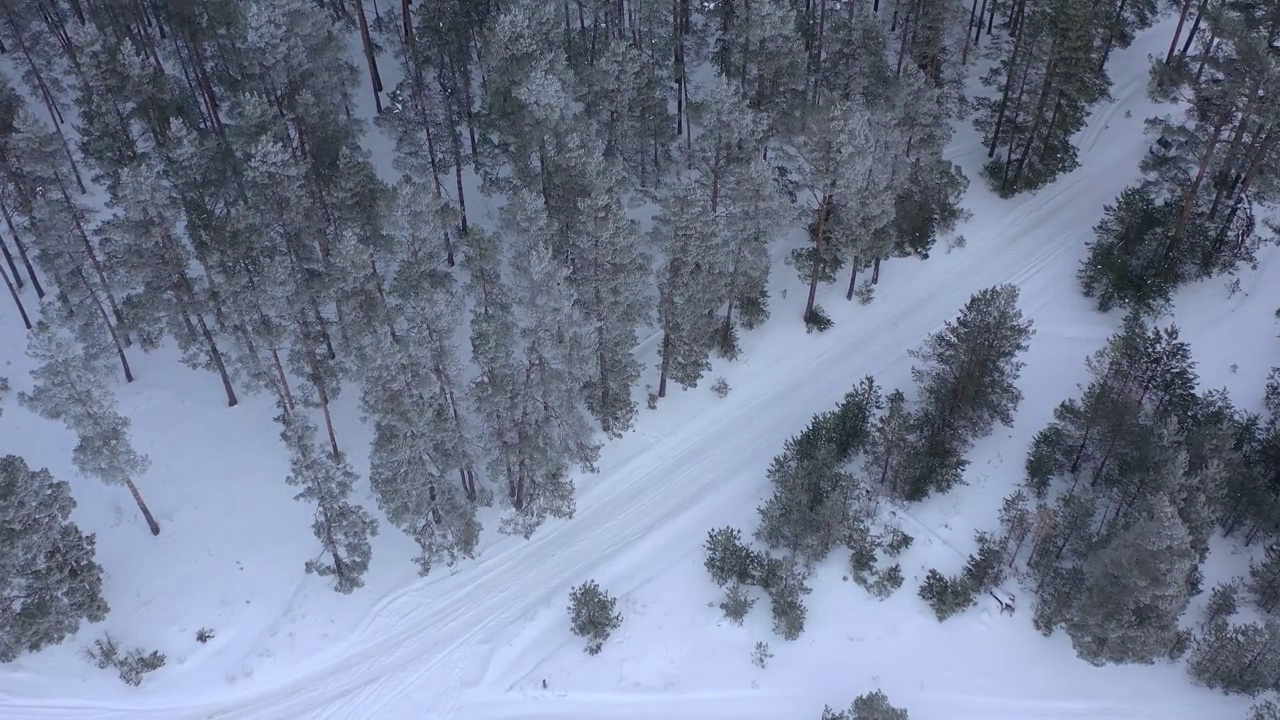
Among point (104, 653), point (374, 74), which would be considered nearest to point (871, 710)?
point (104, 653)

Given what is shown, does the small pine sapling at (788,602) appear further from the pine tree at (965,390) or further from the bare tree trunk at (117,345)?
the bare tree trunk at (117,345)

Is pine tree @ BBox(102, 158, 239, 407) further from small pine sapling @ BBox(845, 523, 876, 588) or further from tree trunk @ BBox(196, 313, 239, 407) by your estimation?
small pine sapling @ BBox(845, 523, 876, 588)

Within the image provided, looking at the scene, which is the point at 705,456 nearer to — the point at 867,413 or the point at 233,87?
the point at 867,413

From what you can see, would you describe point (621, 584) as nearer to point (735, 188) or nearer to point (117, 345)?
point (735, 188)

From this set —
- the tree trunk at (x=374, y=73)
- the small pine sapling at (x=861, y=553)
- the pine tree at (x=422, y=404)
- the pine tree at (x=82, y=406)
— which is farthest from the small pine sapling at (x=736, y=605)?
the tree trunk at (x=374, y=73)

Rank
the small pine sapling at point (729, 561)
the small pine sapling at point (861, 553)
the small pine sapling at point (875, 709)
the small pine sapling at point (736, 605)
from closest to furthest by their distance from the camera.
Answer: the small pine sapling at point (875, 709) → the small pine sapling at point (736, 605) → the small pine sapling at point (861, 553) → the small pine sapling at point (729, 561)

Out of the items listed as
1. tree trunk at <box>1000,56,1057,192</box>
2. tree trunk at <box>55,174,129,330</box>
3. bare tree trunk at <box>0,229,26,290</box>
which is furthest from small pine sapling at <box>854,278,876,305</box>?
bare tree trunk at <box>0,229,26,290</box>

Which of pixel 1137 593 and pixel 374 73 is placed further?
pixel 374 73
